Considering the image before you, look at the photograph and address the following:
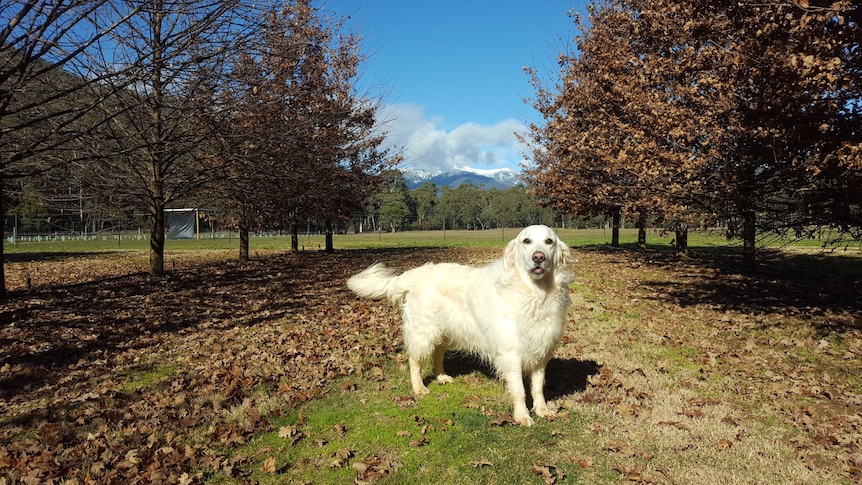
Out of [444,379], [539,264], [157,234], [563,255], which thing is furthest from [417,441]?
[157,234]

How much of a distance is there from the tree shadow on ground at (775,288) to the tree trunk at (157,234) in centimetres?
1280

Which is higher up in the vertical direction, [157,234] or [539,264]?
[157,234]

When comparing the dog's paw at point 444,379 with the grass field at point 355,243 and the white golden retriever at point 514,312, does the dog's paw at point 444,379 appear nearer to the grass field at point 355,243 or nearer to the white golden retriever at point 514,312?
the white golden retriever at point 514,312

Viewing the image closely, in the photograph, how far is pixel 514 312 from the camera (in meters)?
4.93

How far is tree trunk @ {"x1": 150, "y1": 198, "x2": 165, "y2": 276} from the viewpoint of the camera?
13.2 meters

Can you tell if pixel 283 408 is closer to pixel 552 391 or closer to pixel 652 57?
pixel 552 391

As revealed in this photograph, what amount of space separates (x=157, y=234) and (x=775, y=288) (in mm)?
16391

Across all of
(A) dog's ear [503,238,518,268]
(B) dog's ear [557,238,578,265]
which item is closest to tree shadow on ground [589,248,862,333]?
(B) dog's ear [557,238,578,265]

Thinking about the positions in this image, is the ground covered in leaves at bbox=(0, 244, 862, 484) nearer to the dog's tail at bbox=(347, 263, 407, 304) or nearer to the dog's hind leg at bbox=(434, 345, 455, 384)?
the dog's hind leg at bbox=(434, 345, 455, 384)

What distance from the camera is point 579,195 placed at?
20.5 m

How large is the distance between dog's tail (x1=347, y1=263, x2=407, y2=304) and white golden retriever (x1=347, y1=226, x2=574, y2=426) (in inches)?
24.1

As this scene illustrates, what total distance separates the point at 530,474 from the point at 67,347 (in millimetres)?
6767

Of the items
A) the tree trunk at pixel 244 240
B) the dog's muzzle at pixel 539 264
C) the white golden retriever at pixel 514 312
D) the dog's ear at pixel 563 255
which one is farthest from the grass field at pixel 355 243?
the dog's muzzle at pixel 539 264

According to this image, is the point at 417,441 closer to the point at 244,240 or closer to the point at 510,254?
the point at 510,254
